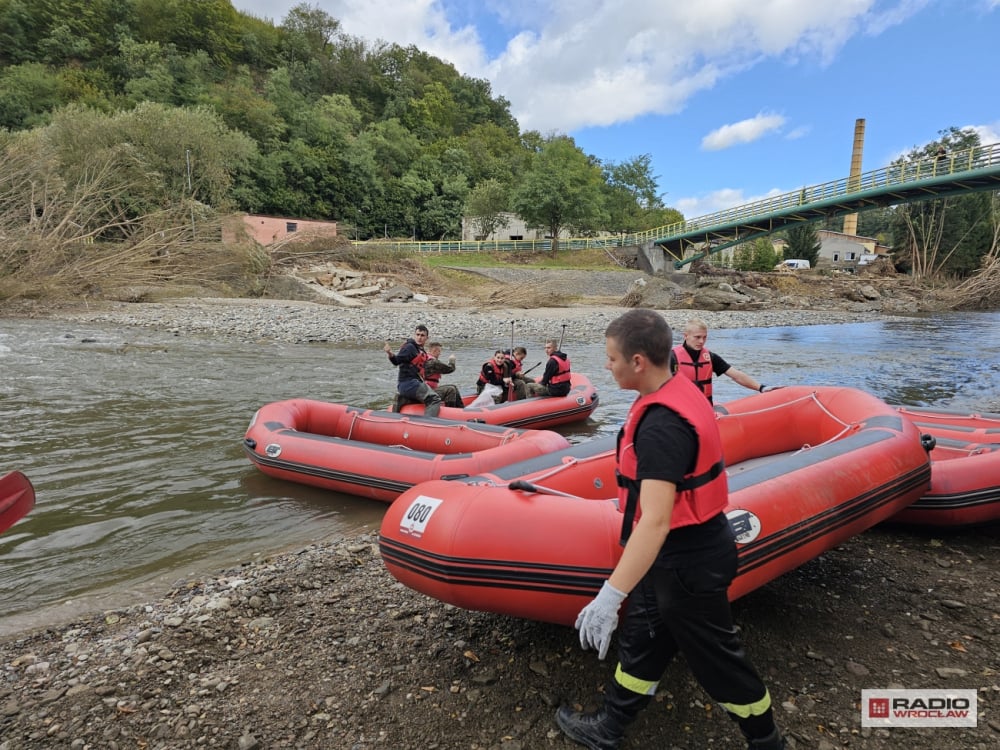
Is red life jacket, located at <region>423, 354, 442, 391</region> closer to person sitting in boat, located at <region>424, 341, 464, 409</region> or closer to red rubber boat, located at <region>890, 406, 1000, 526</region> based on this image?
person sitting in boat, located at <region>424, 341, 464, 409</region>

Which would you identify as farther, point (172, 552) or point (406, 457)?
point (406, 457)

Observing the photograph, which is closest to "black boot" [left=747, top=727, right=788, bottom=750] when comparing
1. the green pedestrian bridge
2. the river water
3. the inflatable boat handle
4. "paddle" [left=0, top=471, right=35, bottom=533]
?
the inflatable boat handle

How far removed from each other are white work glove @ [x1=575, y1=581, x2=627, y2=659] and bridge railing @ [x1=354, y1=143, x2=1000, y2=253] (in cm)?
2744

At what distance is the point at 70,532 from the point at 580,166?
41815mm

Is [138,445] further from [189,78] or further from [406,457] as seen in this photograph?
[189,78]

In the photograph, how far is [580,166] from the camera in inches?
1639

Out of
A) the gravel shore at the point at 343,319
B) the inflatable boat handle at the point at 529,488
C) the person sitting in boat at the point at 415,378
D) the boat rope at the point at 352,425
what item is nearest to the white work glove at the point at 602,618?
the inflatable boat handle at the point at 529,488

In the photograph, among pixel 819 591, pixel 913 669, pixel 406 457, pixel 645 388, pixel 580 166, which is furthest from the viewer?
pixel 580 166

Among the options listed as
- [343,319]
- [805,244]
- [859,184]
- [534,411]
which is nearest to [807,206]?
[859,184]

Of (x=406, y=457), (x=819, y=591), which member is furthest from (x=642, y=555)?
(x=406, y=457)

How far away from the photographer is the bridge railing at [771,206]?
2373 centimetres

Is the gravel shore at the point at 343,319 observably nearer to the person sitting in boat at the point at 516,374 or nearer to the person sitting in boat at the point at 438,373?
the person sitting in boat at the point at 516,374

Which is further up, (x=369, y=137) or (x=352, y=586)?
(x=369, y=137)

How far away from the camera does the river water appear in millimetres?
3818
